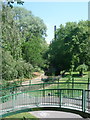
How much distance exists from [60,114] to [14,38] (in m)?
6.17

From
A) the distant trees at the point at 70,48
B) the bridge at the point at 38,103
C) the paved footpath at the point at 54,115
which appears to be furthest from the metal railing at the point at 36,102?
the distant trees at the point at 70,48

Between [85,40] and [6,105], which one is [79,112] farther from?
[85,40]

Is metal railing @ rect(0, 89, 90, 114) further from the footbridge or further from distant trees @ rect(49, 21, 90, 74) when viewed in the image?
distant trees @ rect(49, 21, 90, 74)

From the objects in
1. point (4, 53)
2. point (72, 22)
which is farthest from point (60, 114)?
point (72, 22)

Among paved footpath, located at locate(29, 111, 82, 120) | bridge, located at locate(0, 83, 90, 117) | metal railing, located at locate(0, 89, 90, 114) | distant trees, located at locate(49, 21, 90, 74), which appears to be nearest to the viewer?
bridge, located at locate(0, 83, 90, 117)

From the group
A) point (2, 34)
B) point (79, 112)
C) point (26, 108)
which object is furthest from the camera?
point (2, 34)

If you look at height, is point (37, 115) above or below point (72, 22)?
below

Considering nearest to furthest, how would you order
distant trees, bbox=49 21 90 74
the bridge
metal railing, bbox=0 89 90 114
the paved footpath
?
the bridge, metal railing, bbox=0 89 90 114, the paved footpath, distant trees, bbox=49 21 90 74

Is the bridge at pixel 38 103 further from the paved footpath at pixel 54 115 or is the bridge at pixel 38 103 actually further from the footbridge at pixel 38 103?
the paved footpath at pixel 54 115

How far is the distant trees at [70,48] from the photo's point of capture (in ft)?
73.9

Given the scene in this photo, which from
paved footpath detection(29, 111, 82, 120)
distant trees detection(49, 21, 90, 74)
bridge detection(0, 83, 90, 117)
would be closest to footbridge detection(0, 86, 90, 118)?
bridge detection(0, 83, 90, 117)

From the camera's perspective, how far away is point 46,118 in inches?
392

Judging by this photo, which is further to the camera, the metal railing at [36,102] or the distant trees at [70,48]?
the distant trees at [70,48]

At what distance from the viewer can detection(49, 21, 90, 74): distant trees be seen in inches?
887
